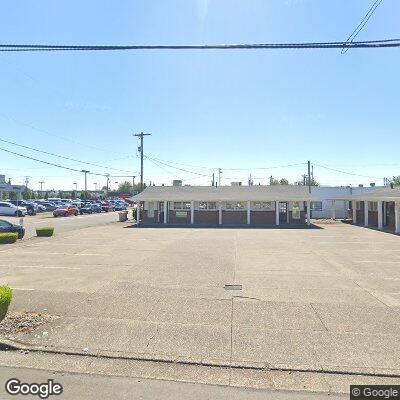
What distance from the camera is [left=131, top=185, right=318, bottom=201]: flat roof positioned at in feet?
112

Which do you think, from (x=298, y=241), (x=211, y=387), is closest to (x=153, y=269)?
(x=211, y=387)

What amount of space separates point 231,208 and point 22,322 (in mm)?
28674

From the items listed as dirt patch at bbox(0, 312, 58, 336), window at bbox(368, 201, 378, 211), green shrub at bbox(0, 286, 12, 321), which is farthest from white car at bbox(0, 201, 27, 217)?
green shrub at bbox(0, 286, 12, 321)

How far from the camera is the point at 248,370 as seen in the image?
17.6 ft

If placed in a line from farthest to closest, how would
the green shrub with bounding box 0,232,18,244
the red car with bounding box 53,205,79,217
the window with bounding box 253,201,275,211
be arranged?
the red car with bounding box 53,205,79,217
the window with bounding box 253,201,275,211
the green shrub with bounding box 0,232,18,244

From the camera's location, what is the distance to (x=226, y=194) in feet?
118

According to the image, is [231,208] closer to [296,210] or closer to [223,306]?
[296,210]

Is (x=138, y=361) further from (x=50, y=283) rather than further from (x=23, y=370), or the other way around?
(x=50, y=283)

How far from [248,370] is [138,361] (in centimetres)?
168

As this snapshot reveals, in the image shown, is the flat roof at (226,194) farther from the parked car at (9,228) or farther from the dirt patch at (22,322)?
the dirt patch at (22,322)

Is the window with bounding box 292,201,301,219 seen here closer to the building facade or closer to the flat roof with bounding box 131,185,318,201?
the building facade

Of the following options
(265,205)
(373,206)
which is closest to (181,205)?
(265,205)

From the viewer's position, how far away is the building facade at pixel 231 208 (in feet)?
112

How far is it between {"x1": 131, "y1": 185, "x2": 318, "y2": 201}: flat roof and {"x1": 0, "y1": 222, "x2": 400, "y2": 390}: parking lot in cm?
1785
